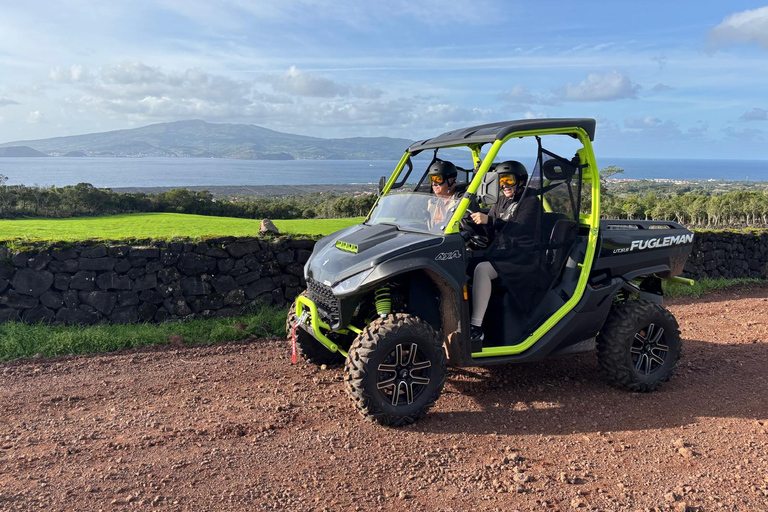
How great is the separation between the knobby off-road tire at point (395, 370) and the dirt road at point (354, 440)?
183mm

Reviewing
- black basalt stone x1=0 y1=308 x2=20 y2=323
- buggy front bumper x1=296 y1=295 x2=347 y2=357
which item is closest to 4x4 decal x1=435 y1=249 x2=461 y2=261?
buggy front bumper x1=296 y1=295 x2=347 y2=357

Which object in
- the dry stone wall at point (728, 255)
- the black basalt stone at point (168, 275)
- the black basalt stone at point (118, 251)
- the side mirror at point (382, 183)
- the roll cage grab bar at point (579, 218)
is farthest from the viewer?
the dry stone wall at point (728, 255)

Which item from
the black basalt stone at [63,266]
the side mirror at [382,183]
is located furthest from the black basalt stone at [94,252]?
Answer: the side mirror at [382,183]

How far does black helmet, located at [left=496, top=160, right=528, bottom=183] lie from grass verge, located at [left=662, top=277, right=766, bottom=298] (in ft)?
20.7

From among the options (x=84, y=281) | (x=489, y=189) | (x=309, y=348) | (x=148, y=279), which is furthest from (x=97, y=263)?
(x=489, y=189)

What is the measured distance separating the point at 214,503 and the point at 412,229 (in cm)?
287

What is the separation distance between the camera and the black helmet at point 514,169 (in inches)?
227

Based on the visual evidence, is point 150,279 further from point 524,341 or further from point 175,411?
point 524,341

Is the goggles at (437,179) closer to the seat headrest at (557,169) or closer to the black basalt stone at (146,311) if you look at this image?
the seat headrest at (557,169)

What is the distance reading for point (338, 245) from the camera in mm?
5496

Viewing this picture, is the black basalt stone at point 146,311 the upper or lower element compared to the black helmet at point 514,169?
lower

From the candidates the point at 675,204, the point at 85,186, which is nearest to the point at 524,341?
the point at 85,186

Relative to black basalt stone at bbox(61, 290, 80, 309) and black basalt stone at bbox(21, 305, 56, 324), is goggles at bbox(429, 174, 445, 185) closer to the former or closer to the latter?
black basalt stone at bbox(61, 290, 80, 309)

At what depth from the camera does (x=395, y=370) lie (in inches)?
193
